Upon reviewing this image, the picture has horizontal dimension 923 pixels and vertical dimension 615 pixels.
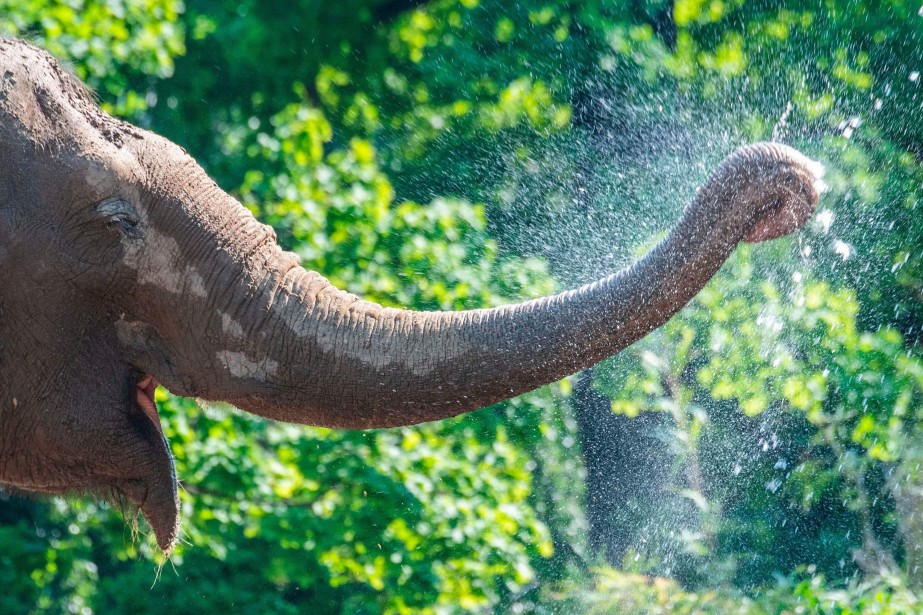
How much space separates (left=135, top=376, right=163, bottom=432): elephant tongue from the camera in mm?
2783

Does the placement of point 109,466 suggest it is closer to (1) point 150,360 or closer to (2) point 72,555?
(1) point 150,360

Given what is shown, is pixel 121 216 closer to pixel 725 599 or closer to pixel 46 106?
pixel 46 106

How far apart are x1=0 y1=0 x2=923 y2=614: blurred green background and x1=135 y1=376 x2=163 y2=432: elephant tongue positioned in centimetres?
281

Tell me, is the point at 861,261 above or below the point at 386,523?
above

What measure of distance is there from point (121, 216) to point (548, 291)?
3512 mm

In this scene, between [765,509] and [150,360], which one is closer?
[150,360]

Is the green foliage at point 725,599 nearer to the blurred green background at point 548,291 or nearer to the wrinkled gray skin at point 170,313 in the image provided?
the blurred green background at point 548,291

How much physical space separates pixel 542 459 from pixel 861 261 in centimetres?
217

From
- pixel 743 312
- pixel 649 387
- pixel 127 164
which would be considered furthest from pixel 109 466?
pixel 743 312

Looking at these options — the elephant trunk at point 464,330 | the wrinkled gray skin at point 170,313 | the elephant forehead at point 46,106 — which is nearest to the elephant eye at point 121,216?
the wrinkled gray skin at point 170,313

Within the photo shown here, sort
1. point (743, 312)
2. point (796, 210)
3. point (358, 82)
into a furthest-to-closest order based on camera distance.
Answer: point (358, 82) < point (743, 312) < point (796, 210)

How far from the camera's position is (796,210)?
2.65m

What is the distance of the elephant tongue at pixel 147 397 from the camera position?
2.78 m

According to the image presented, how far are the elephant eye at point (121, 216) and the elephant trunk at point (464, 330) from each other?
0.26 m
